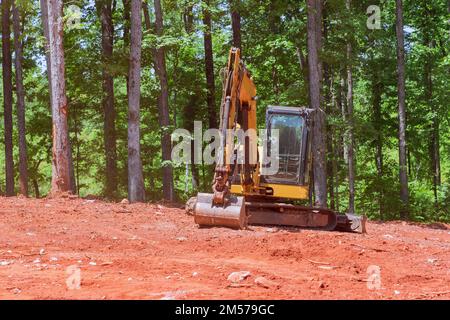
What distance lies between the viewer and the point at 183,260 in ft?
27.1

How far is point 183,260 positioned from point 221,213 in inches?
102

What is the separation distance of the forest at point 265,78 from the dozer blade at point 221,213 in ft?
29.3

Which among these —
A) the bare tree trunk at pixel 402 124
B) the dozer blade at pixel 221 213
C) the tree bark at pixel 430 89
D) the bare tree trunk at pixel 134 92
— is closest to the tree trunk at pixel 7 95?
the bare tree trunk at pixel 134 92

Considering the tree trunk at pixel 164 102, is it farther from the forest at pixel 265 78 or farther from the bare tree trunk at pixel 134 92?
the bare tree trunk at pixel 134 92

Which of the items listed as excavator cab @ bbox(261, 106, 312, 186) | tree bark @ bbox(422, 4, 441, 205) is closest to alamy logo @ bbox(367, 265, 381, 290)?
excavator cab @ bbox(261, 106, 312, 186)

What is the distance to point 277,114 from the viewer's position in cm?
1377

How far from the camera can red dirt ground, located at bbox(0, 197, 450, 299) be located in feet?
20.4

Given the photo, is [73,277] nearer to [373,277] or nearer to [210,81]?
[373,277]

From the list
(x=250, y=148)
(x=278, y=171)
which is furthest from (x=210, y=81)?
(x=250, y=148)

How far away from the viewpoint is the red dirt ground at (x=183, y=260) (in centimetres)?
623

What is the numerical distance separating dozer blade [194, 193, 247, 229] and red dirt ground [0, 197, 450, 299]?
0.22m

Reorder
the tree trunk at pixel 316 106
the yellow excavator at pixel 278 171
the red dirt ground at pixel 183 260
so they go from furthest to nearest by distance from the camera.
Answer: the tree trunk at pixel 316 106 → the yellow excavator at pixel 278 171 → the red dirt ground at pixel 183 260
